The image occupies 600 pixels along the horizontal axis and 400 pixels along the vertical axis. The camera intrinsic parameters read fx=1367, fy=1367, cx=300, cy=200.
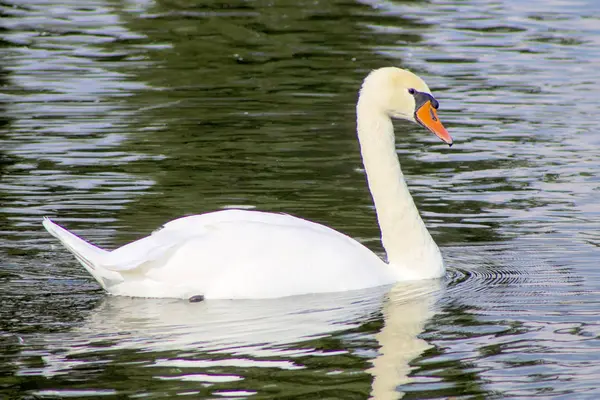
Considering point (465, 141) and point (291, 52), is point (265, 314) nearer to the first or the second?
point (465, 141)

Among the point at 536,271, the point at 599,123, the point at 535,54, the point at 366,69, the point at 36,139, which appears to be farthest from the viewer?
the point at 535,54

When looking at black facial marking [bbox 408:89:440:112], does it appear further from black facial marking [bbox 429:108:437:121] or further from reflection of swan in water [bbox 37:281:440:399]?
reflection of swan in water [bbox 37:281:440:399]

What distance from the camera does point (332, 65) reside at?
60.4 ft

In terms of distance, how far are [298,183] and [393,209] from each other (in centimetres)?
274

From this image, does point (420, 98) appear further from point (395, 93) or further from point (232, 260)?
point (232, 260)

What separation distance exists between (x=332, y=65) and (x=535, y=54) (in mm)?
3062

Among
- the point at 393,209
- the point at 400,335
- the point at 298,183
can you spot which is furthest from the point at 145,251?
the point at 298,183

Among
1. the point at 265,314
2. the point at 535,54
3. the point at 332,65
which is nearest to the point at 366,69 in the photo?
the point at 332,65

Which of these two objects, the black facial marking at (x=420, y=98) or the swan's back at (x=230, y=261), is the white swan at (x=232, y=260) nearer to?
the swan's back at (x=230, y=261)

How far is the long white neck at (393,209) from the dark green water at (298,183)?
210mm

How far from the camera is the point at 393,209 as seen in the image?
9203 millimetres

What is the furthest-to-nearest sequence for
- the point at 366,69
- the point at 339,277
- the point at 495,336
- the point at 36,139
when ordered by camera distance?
1. the point at 366,69
2. the point at 36,139
3. the point at 339,277
4. the point at 495,336

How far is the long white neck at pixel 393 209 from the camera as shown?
9.05m

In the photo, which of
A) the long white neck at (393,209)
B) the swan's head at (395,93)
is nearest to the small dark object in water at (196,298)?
the long white neck at (393,209)
